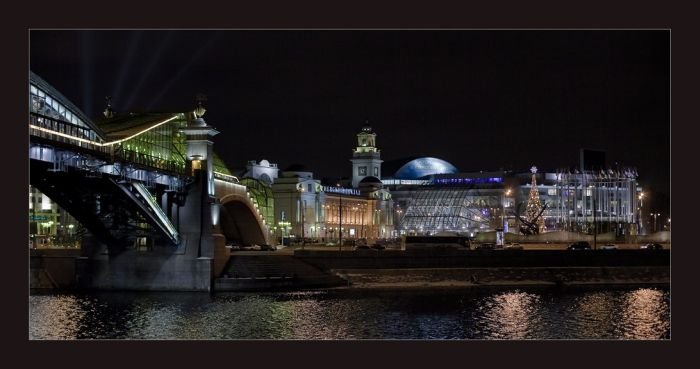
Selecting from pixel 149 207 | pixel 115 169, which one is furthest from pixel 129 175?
pixel 149 207

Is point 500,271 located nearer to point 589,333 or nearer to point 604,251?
point 604,251

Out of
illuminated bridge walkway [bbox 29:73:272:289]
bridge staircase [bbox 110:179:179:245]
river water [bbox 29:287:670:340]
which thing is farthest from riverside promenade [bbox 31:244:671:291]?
bridge staircase [bbox 110:179:179:245]

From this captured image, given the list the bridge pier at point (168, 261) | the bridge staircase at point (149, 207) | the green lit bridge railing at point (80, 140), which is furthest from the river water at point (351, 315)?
the green lit bridge railing at point (80, 140)

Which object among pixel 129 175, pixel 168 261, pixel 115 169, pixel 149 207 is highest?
pixel 115 169

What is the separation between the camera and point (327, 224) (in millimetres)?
184250

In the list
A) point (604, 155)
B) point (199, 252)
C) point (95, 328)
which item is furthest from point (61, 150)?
point (604, 155)

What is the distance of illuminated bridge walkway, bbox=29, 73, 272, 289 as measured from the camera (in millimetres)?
57719

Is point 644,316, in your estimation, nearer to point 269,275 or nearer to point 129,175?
point 269,275

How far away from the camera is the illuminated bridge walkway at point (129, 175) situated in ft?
189

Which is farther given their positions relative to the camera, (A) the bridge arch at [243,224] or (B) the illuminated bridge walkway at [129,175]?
(A) the bridge arch at [243,224]

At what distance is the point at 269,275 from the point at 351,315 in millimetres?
17100

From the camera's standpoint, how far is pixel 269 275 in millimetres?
77125

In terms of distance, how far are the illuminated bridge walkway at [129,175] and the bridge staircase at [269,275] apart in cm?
165

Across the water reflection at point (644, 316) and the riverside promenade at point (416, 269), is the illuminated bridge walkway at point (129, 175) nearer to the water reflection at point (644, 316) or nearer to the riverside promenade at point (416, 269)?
the riverside promenade at point (416, 269)
